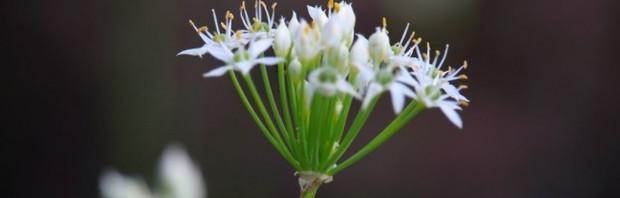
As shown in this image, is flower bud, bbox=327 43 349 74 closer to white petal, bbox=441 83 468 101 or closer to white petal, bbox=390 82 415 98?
white petal, bbox=390 82 415 98

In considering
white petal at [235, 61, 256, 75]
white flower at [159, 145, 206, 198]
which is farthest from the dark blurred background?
white petal at [235, 61, 256, 75]

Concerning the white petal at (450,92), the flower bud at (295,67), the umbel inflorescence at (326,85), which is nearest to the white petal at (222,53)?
the umbel inflorescence at (326,85)

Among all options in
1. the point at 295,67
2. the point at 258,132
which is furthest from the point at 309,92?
the point at 258,132

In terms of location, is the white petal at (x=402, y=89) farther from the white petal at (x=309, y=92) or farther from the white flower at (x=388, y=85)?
the white petal at (x=309, y=92)

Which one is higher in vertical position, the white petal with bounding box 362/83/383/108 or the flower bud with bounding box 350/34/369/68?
the flower bud with bounding box 350/34/369/68

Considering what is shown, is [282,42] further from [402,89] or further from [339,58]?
[402,89]

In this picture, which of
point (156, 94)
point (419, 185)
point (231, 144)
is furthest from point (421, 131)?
point (156, 94)

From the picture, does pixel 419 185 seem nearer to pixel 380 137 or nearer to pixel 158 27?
pixel 158 27
